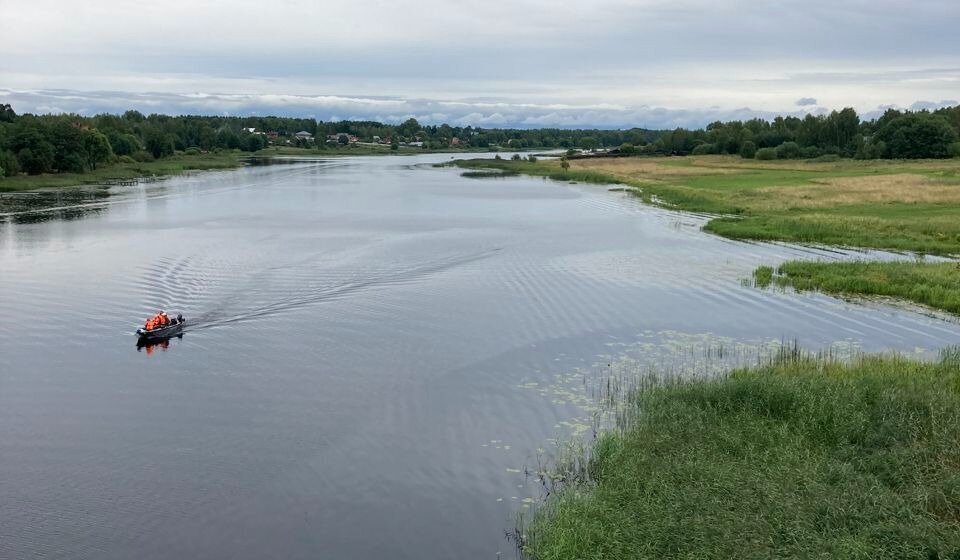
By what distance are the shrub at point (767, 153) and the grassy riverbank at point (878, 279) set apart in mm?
101521

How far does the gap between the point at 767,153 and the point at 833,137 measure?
1608cm

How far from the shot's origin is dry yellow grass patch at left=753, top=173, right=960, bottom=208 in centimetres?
6288

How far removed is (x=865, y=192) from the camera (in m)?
69.1

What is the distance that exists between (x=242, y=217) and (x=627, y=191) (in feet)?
151

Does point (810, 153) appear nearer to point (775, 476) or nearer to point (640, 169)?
point (640, 169)

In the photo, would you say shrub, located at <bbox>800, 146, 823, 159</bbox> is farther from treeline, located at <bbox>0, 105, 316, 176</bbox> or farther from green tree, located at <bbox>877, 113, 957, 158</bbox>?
treeline, located at <bbox>0, 105, 316, 176</bbox>

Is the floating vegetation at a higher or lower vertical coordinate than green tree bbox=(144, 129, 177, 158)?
lower

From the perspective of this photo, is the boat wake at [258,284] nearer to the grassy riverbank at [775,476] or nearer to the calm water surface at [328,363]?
the calm water surface at [328,363]

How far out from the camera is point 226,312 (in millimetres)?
32219

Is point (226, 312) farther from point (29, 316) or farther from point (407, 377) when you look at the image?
point (407, 377)

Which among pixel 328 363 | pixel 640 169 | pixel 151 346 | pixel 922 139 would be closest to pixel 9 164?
pixel 151 346

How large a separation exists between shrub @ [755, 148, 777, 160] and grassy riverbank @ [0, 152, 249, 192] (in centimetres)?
9614

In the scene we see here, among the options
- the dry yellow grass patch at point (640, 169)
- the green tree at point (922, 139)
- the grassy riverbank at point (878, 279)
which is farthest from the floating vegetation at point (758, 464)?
the green tree at point (922, 139)

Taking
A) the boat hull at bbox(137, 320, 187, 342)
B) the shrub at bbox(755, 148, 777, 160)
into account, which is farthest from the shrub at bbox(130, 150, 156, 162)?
the boat hull at bbox(137, 320, 187, 342)
